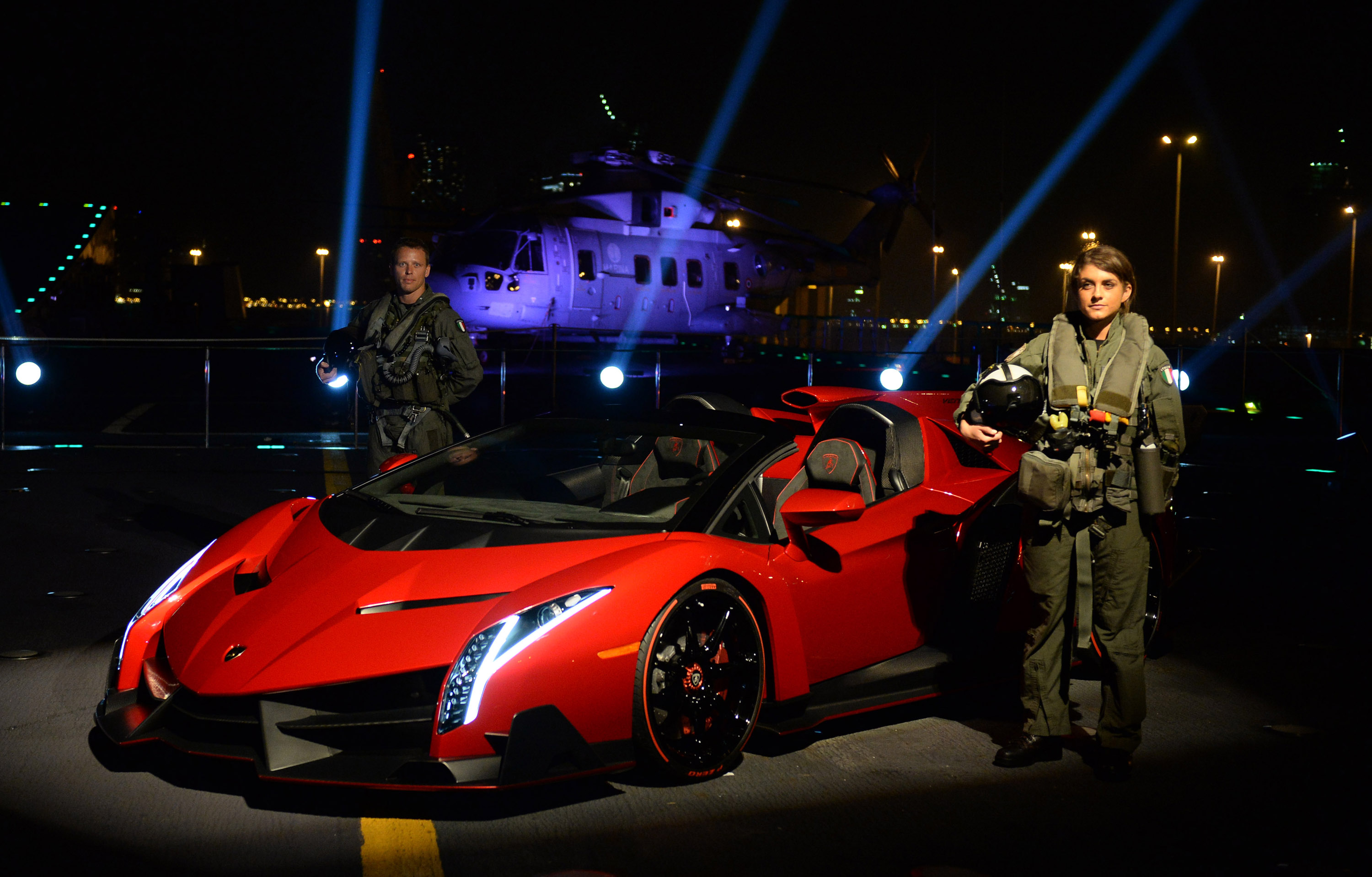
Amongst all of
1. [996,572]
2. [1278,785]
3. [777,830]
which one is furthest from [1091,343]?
[777,830]

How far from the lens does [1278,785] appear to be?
3980 millimetres

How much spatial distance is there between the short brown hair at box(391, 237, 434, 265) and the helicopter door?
932 inches

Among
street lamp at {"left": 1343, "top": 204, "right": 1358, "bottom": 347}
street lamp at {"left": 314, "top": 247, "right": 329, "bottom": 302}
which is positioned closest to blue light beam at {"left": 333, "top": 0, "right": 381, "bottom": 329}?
street lamp at {"left": 314, "top": 247, "right": 329, "bottom": 302}

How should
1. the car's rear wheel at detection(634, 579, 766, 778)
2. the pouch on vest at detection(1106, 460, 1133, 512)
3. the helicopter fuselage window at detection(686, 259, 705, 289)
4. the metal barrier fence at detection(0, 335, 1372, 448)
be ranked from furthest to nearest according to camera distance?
the helicopter fuselage window at detection(686, 259, 705, 289)
the metal barrier fence at detection(0, 335, 1372, 448)
the pouch on vest at detection(1106, 460, 1133, 512)
the car's rear wheel at detection(634, 579, 766, 778)

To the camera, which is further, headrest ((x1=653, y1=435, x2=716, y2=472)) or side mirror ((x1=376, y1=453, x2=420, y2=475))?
side mirror ((x1=376, y1=453, x2=420, y2=475))

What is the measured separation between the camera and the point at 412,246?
641 centimetres

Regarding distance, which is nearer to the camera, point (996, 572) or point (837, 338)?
point (996, 572)

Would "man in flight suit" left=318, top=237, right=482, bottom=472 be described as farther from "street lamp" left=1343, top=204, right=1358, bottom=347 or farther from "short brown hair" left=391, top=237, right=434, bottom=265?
"street lamp" left=1343, top=204, right=1358, bottom=347

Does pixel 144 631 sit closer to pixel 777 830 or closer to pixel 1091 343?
pixel 777 830

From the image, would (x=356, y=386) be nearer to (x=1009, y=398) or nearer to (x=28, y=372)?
(x=28, y=372)

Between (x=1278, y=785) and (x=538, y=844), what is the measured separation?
2556 millimetres

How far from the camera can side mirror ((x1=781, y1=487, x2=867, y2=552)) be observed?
12.8ft

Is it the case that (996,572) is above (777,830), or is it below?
above

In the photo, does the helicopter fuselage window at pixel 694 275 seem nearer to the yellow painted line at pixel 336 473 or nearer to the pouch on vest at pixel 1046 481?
the yellow painted line at pixel 336 473
